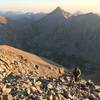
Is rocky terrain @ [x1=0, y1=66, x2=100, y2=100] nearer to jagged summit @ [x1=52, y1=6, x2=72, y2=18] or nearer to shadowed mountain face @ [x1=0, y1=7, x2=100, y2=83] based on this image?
shadowed mountain face @ [x1=0, y1=7, x2=100, y2=83]

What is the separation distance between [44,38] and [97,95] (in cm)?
13109

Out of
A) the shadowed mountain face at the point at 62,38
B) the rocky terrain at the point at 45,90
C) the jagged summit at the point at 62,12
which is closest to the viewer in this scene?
the rocky terrain at the point at 45,90

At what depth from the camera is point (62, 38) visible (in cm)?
14150

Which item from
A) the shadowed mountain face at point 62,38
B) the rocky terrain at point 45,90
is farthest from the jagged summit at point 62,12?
the rocky terrain at point 45,90

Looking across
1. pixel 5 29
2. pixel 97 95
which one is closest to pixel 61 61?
pixel 5 29

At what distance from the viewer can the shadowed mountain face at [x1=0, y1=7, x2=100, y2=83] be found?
117 meters

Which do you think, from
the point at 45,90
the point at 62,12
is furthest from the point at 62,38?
the point at 45,90

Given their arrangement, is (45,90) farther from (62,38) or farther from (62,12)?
(62,12)

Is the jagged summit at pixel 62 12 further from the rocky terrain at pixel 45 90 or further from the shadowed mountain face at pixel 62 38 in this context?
the rocky terrain at pixel 45 90

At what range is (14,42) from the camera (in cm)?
15038

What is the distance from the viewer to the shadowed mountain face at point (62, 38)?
117 m

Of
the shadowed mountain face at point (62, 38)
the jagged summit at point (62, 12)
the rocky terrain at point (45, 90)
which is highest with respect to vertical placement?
the jagged summit at point (62, 12)

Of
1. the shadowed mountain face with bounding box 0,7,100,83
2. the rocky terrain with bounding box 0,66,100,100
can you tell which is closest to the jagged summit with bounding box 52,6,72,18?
the shadowed mountain face with bounding box 0,7,100,83

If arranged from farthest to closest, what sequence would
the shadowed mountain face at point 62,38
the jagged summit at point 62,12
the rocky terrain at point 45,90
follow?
the jagged summit at point 62,12 → the shadowed mountain face at point 62,38 → the rocky terrain at point 45,90
